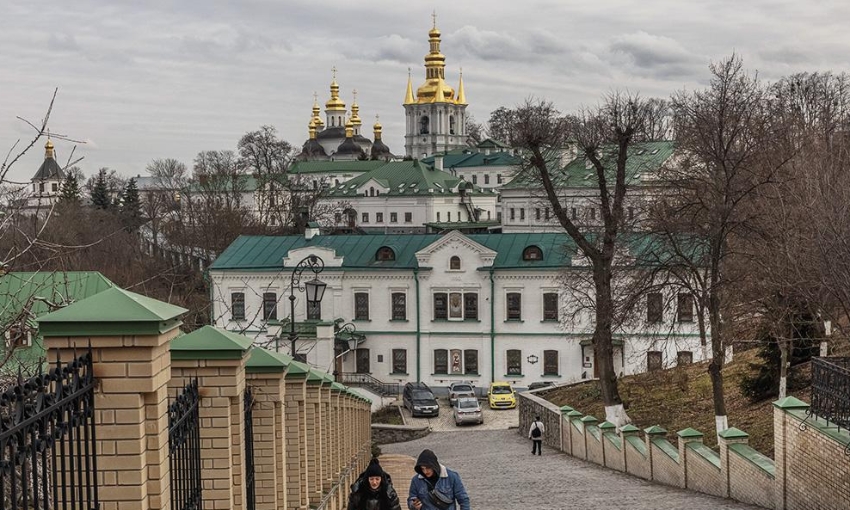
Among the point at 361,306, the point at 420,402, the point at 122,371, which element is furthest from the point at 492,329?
the point at 122,371

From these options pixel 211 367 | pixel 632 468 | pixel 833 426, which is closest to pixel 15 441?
pixel 211 367

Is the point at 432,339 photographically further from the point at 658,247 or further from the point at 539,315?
the point at 658,247

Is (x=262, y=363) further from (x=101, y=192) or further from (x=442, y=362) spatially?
(x=101, y=192)

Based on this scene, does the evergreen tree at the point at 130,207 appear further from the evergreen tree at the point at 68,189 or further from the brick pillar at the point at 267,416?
the brick pillar at the point at 267,416

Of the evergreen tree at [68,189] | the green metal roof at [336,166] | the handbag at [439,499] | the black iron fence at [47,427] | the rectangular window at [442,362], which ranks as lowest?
the rectangular window at [442,362]

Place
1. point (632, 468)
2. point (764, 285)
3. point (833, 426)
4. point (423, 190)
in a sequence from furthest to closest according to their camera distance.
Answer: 1. point (423, 190)
2. point (764, 285)
3. point (632, 468)
4. point (833, 426)

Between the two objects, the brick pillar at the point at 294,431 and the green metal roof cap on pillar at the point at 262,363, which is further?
the brick pillar at the point at 294,431

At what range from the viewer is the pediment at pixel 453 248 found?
138 feet

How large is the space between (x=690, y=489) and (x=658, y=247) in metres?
8.67

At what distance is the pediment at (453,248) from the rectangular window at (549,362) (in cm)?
410

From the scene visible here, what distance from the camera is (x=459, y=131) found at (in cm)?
15562

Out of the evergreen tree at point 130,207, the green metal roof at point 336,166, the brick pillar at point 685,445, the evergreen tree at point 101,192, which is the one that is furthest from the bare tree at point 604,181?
the green metal roof at point 336,166

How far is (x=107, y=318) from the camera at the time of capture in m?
4.48

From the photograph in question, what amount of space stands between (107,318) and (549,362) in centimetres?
3833
